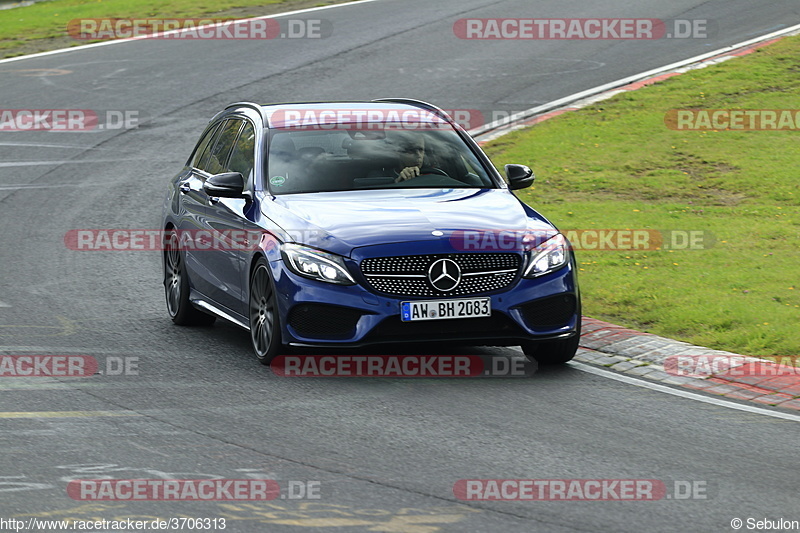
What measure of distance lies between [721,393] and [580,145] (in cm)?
1067

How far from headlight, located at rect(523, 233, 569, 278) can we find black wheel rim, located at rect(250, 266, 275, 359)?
1788 mm

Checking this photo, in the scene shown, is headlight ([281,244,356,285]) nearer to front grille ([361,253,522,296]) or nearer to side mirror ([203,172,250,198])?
front grille ([361,253,522,296])

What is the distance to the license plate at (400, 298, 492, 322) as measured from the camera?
8.78 meters

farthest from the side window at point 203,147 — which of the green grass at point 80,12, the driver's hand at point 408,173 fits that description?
the green grass at point 80,12

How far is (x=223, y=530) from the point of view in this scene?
5.87 meters

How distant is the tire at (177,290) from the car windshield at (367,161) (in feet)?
5.52

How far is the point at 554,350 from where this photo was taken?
372 inches

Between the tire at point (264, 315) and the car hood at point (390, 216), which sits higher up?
the car hood at point (390, 216)

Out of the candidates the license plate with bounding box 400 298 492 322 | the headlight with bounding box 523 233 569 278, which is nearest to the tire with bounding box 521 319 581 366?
the headlight with bounding box 523 233 569 278

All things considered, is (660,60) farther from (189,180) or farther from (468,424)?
(468,424)

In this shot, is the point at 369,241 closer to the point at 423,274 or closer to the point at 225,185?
the point at 423,274

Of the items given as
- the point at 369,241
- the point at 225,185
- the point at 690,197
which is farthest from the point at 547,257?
the point at 690,197

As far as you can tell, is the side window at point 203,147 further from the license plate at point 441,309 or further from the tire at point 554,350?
the tire at point 554,350

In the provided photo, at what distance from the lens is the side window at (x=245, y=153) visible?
34.1 feet
